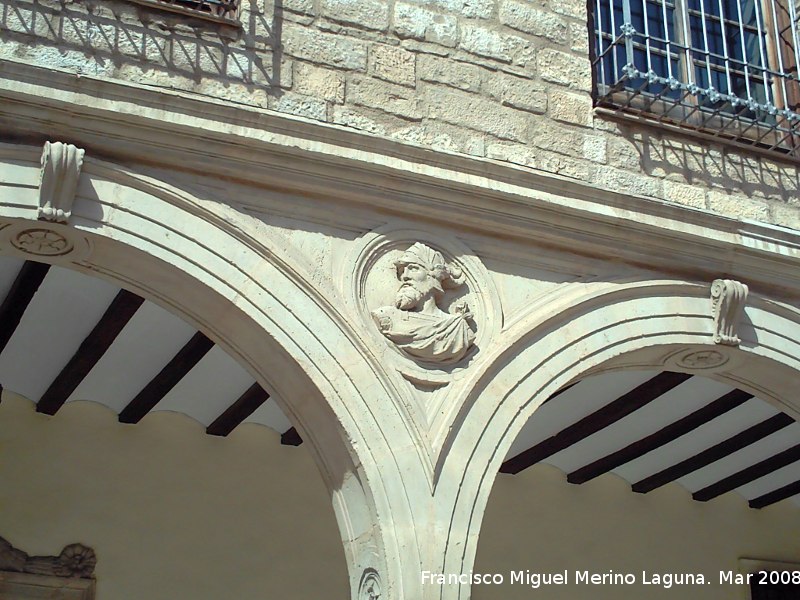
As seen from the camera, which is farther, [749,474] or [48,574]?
[749,474]

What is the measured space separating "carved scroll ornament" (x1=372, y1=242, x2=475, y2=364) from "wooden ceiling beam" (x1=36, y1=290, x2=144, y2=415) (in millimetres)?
1325

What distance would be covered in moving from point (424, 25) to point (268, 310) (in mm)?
1465

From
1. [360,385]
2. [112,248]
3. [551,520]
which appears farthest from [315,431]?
[551,520]

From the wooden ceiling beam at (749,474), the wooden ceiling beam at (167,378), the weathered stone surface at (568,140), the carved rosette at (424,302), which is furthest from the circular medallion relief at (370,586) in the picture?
the wooden ceiling beam at (749,474)

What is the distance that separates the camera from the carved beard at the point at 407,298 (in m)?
4.18

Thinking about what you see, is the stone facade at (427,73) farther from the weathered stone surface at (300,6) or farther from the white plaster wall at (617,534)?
the white plaster wall at (617,534)

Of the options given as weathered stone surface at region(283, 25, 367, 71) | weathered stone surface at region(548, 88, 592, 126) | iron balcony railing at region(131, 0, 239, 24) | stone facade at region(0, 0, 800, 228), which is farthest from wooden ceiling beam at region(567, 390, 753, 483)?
iron balcony railing at region(131, 0, 239, 24)

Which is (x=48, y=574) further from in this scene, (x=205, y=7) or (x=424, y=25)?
(x=424, y=25)

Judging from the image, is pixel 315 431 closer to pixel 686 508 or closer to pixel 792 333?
pixel 792 333

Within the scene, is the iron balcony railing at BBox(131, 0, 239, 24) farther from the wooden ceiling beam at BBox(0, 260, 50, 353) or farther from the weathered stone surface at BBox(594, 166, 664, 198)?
the weathered stone surface at BBox(594, 166, 664, 198)

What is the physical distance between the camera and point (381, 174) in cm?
425

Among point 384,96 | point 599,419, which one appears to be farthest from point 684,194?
point 599,419

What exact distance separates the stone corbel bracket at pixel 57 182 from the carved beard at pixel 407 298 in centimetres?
119

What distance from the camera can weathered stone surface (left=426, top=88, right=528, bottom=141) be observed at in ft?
14.9
